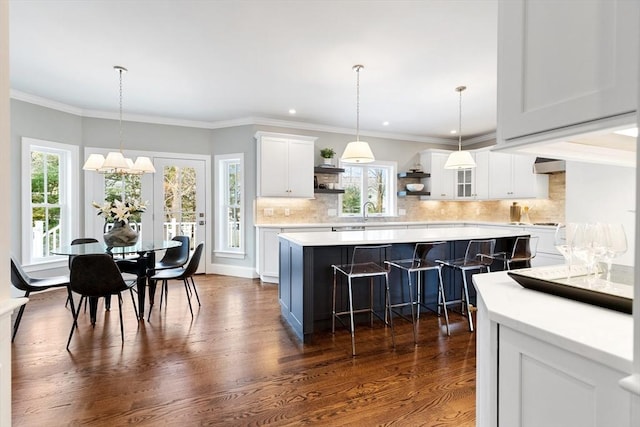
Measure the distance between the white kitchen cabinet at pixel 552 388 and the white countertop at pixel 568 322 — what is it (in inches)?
1.3

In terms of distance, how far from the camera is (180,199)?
5340 millimetres

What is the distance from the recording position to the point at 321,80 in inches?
146

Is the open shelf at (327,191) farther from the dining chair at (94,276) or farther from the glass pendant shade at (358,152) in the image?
the dining chair at (94,276)

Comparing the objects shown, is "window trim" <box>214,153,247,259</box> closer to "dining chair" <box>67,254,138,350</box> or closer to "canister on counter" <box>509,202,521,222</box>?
"dining chair" <box>67,254,138,350</box>

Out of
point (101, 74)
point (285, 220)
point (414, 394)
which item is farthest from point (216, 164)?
point (414, 394)

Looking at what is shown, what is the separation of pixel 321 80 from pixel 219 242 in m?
3.36

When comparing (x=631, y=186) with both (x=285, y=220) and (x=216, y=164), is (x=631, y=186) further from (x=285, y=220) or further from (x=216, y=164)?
(x=216, y=164)

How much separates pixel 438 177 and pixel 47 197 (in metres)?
6.73

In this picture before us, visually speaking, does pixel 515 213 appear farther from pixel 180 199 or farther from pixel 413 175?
pixel 180 199

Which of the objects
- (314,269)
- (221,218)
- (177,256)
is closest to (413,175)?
(221,218)

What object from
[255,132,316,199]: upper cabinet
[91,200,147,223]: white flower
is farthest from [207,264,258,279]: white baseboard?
[91,200,147,223]: white flower

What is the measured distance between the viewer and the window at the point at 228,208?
5438 millimetres

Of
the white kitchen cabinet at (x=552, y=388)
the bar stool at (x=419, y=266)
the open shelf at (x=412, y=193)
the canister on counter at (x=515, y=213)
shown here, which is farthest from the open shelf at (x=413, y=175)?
the white kitchen cabinet at (x=552, y=388)

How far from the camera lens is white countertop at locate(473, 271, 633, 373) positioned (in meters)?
0.70
